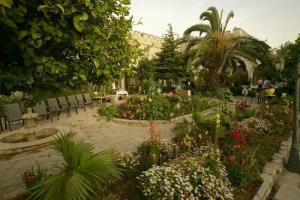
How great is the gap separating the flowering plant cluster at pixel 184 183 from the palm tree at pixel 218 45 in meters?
12.5

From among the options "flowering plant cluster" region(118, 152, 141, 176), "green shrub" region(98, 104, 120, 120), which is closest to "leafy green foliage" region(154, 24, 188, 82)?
"green shrub" region(98, 104, 120, 120)

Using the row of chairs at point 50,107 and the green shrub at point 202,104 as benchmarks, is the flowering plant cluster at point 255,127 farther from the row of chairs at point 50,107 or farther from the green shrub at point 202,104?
the row of chairs at point 50,107

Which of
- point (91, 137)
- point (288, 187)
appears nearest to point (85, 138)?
point (91, 137)

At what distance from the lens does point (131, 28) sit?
2.51m

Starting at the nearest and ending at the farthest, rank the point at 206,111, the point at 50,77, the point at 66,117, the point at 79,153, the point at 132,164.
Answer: the point at 50,77 → the point at 79,153 → the point at 132,164 → the point at 66,117 → the point at 206,111

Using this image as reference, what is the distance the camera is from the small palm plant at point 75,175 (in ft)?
7.16

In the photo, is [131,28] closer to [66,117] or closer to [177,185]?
[177,185]

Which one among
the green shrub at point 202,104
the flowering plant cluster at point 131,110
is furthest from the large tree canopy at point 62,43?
the green shrub at point 202,104

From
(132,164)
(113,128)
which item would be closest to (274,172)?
(132,164)

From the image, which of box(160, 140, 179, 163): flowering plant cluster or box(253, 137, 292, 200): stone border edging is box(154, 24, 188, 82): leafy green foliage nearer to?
box(253, 137, 292, 200): stone border edging

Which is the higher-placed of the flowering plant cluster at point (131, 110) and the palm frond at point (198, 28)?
the palm frond at point (198, 28)

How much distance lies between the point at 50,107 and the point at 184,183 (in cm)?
862

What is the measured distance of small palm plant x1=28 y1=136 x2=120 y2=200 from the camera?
7.16 ft

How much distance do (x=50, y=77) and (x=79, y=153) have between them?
1.05m
